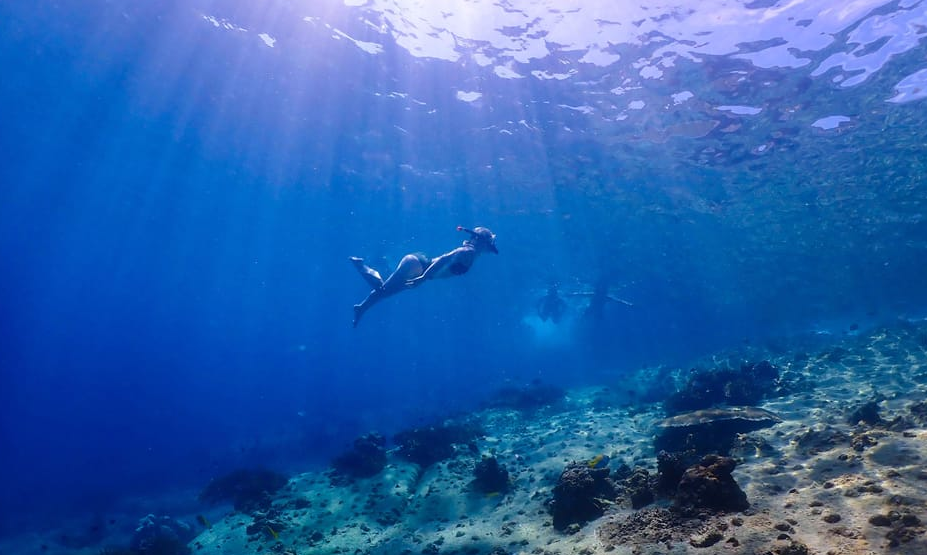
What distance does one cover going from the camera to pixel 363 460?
49.5 ft

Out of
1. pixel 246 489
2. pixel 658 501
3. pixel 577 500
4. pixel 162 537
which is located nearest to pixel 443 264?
pixel 577 500

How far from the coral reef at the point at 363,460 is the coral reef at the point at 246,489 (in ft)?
7.59

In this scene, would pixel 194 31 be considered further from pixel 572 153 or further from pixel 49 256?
pixel 49 256

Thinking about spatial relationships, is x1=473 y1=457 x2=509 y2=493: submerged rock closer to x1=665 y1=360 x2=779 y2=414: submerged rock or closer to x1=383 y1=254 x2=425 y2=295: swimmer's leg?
x1=383 y1=254 x2=425 y2=295: swimmer's leg

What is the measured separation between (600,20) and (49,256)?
237ft

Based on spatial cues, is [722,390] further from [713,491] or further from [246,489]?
[246,489]

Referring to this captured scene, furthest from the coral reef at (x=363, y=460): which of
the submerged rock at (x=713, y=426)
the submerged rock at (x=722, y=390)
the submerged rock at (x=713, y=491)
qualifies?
the submerged rock at (x=713, y=491)

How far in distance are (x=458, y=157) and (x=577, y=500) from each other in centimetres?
2258

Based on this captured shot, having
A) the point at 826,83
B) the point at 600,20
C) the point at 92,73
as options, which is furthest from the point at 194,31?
the point at 826,83

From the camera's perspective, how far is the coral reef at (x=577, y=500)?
7.55m

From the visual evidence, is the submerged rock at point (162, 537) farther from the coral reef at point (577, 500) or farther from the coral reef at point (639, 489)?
the coral reef at point (639, 489)

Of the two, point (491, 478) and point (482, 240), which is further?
point (482, 240)

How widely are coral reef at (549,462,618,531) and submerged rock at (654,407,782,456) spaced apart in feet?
10.9

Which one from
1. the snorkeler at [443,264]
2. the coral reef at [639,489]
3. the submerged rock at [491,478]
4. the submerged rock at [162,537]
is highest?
the snorkeler at [443,264]
